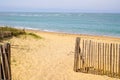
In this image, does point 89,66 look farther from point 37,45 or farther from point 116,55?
point 37,45

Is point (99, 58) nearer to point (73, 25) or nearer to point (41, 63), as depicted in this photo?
point (41, 63)

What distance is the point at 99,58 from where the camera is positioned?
1012 cm

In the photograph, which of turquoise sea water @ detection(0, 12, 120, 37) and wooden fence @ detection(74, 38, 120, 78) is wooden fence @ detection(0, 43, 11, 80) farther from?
turquoise sea water @ detection(0, 12, 120, 37)

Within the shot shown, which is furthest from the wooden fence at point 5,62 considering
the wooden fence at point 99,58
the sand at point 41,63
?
the wooden fence at point 99,58

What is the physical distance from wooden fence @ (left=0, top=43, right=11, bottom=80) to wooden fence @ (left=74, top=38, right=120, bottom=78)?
3.76 meters

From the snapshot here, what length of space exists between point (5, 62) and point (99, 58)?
410 cm

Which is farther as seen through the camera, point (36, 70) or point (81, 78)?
point (36, 70)

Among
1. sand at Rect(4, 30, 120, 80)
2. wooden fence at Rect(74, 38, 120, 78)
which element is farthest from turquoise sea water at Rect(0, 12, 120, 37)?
wooden fence at Rect(74, 38, 120, 78)

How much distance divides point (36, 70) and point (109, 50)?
126 inches

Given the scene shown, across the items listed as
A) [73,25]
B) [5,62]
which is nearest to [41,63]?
[5,62]

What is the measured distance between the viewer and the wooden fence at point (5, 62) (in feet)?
24.4

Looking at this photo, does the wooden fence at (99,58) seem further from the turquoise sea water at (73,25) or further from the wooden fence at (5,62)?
the turquoise sea water at (73,25)

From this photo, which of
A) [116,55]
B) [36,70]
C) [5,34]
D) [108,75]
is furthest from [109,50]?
[5,34]

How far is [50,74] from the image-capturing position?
10.3m
